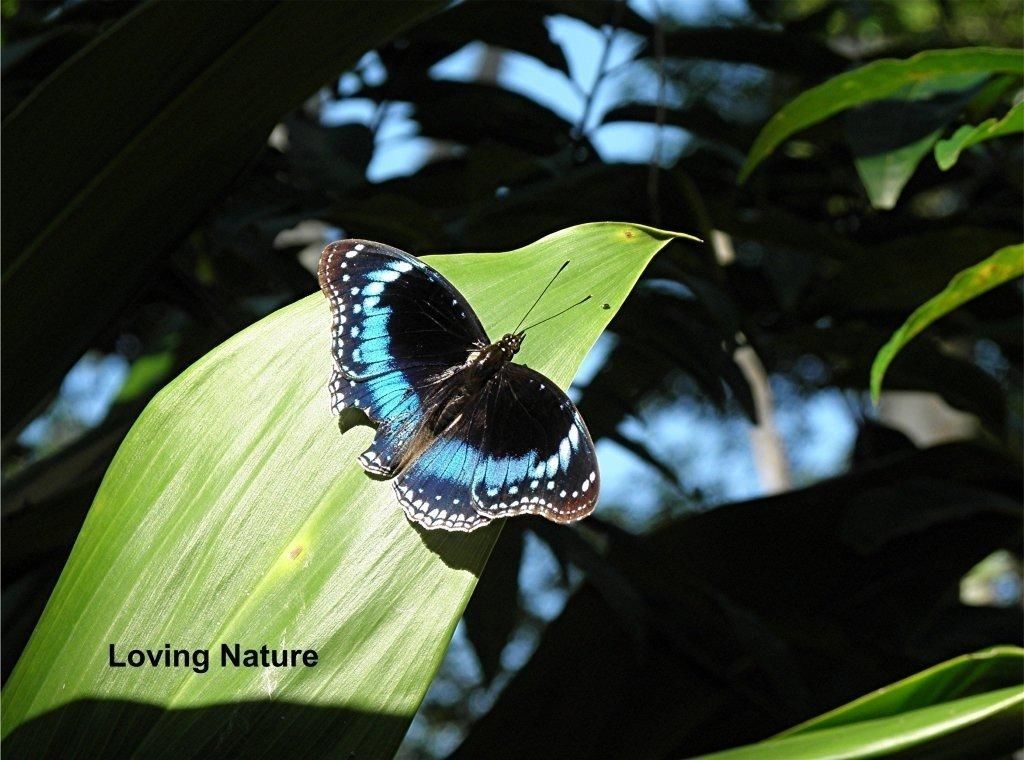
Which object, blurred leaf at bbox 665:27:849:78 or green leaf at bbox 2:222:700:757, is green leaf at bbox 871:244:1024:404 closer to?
green leaf at bbox 2:222:700:757

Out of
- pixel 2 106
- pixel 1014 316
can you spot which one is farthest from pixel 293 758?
pixel 1014 316

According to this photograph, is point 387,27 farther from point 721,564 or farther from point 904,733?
point 721,564

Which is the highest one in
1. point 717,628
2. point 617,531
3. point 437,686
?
point 617,531

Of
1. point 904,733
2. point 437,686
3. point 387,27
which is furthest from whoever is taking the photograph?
point 437,686

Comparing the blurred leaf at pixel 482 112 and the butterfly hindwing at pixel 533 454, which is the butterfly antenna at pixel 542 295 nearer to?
the butterfly hindwing at pixel 533 454

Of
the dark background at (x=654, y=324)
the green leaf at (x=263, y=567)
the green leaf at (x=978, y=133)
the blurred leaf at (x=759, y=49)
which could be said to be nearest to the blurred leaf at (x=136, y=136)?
the dark background at (x=654, y=324)

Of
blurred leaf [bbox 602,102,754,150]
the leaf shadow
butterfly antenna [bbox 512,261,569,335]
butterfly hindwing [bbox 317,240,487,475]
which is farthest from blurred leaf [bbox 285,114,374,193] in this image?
the leaf shadow

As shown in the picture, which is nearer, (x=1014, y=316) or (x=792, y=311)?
(x=792, y=311)
